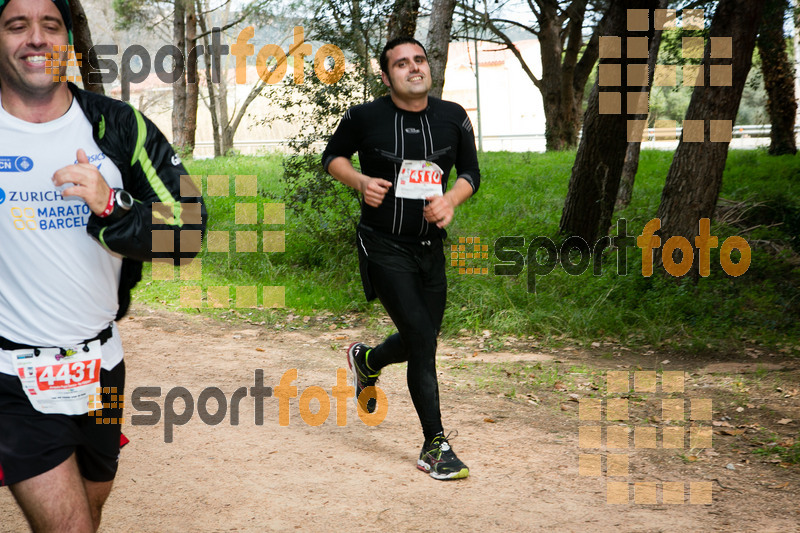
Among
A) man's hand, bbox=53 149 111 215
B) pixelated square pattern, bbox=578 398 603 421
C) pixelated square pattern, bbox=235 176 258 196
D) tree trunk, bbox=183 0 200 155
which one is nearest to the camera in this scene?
man's hand, bbox=53 149 111 215

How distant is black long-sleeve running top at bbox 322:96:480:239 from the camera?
200 inches

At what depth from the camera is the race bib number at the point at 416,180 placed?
5.01m

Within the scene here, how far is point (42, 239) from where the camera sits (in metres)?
2.70

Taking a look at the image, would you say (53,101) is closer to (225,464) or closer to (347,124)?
(347,124)

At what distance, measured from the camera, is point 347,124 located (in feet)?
17.3

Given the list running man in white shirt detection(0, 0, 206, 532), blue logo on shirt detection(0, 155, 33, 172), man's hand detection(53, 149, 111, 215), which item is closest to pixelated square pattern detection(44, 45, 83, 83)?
running man in white shirt detection(0, 0, 206, 532)

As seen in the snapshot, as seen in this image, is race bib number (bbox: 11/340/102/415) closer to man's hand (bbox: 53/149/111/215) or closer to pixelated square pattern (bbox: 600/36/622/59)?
man's hand (bbox: 53/149/111/215)

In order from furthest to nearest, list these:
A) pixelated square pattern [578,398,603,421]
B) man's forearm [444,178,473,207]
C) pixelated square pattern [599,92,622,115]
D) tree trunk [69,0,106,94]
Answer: pixelated square pattern [599,92,622,115] < tree trunk [69,0,106,94] < pixelated square pattern [578,398,603,421] < man's forearm [444,178,473,207]

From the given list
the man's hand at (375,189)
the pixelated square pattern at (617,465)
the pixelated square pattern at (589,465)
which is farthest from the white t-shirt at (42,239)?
the pixelated square pattern at (617,465)

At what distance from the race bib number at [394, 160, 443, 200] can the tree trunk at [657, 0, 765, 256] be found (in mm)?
6461

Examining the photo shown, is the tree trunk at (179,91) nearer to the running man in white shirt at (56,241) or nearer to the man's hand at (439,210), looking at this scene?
the man's hand at (439,210)

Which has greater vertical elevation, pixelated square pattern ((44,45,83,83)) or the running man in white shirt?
pixelated square pattern ((44,45,83,83))

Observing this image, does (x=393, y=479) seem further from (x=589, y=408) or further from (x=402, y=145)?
(x=589, y=408)

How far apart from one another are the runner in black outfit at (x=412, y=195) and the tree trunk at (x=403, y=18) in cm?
716
